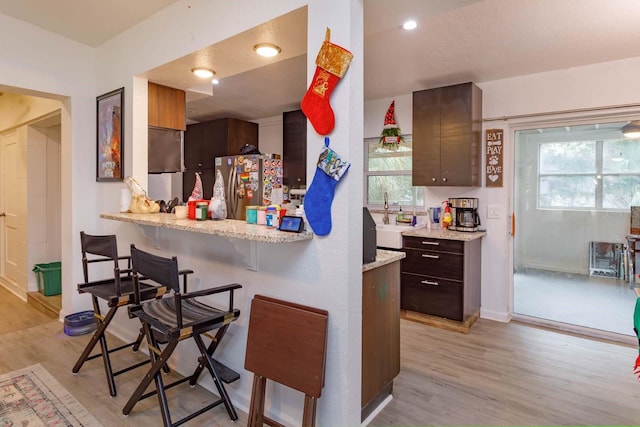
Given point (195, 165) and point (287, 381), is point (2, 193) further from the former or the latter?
point (287, 381)

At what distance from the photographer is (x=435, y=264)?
362 centimetres

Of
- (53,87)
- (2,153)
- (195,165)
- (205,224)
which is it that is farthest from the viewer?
→ (195,165)

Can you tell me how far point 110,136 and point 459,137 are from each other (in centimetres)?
328

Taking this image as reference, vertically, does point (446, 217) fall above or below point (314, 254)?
above

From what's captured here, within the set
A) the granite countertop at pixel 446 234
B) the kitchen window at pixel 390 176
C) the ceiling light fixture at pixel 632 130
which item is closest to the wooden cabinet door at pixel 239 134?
the kitchen window at pixel 390 176

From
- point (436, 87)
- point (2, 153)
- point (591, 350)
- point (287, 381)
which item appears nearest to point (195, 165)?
point (2, 153)

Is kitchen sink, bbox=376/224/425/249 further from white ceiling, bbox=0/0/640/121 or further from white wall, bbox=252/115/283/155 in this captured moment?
white wall, bbox=252/115/283/155

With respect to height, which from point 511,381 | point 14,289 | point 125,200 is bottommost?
point 511,381

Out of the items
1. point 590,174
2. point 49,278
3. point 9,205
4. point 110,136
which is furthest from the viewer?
point 9,205

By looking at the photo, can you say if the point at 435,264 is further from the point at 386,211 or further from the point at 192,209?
the point at 192,209

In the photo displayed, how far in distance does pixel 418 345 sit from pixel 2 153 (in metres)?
6.01

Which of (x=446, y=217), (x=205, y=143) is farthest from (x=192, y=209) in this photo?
(x=205, y=143)

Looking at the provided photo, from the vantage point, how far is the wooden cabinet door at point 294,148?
16.3 ft

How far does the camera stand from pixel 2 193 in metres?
5.17
